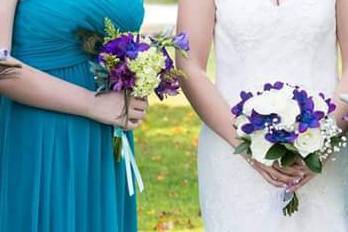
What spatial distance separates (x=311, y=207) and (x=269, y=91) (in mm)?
750

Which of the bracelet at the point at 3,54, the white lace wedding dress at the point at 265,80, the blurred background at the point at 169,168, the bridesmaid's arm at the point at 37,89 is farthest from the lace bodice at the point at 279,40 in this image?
the blurred background at the point at 169,168

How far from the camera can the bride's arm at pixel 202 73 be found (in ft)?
17.2

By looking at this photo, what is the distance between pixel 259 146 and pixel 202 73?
623 mm

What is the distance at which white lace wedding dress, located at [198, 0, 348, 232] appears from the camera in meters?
5.18

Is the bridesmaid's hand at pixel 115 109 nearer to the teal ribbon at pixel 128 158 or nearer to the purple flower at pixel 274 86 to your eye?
the teal ribbon at pixel 128 158

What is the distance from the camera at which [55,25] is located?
4961 millimetres

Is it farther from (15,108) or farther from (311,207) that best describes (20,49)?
(311,207)

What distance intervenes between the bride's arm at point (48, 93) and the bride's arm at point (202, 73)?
0.38 metres

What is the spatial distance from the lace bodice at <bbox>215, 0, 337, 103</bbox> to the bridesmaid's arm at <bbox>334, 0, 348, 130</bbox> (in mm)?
28

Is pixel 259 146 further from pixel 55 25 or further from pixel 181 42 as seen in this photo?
pixel 55 25

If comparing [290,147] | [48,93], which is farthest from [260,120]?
[48,93]

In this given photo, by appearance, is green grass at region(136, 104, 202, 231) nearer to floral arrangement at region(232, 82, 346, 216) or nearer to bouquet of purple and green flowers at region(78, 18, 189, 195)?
bouquet of purple and green flowers at region(78, 18, 189, 195)

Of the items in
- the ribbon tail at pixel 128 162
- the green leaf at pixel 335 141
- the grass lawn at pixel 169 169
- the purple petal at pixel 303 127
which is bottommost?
the grass lawn at pixel 169 169

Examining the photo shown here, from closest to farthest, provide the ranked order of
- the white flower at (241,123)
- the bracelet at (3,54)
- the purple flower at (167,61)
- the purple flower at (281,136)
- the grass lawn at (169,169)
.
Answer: the bracelet at (3,54) → the purple flower at (281,136) → the white flower at (241,123) → the purple flower at (167,61) → the grass lawn at (169,169)
